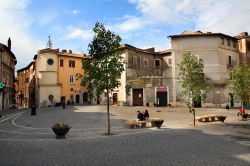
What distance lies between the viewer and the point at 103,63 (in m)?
19.7

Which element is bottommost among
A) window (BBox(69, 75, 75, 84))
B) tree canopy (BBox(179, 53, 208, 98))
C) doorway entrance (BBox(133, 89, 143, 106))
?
doorway entrance (BBox(133, 89, 143, 106))

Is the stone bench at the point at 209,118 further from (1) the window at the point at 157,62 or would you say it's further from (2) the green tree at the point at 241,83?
(1) the window at the point at 157,62

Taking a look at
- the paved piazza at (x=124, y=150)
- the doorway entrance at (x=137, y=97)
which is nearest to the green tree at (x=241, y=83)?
the paved piazza at (x=124, y=150)

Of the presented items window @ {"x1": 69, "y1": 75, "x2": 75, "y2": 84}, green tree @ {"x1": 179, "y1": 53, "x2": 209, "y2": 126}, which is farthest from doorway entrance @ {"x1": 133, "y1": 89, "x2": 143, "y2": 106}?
green tree @ {"x1": 179, "y1": 53, "x2": 209, "y2": 126}

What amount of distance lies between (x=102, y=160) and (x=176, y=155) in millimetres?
3277

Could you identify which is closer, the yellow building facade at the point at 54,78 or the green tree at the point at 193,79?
the green tree at the point at 193,79

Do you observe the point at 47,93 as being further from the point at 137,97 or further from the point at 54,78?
the point at 137,97

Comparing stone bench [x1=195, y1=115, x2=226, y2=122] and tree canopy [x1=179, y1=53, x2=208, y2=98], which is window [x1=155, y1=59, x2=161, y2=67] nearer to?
stone bench [x1=195, y1=115, x2=226, y2=122]

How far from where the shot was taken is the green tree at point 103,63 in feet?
63.7

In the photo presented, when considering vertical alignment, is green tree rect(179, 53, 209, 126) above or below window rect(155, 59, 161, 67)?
below

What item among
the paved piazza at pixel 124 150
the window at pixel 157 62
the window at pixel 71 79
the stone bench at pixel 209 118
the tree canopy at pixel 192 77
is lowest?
the paved piazza at pixel 124 150

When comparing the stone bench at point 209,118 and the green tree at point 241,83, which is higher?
the green tree at point 241,83

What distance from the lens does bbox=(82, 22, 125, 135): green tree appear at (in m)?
19.4

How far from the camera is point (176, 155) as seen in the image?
39.7 ft
